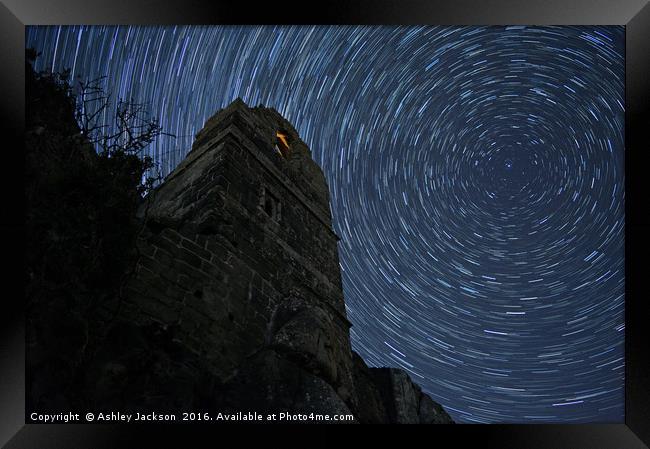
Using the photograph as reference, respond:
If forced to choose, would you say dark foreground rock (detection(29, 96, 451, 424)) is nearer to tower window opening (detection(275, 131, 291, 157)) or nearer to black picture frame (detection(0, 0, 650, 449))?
black picture frame (detection(0, 0, 650, 449))

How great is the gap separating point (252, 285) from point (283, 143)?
3638 millimetres

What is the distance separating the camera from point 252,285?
20.1 feet

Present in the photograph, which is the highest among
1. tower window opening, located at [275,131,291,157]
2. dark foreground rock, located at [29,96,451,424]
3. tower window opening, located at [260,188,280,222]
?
tower window opening, located at [275,131,291,157]

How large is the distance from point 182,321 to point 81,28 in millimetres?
2534

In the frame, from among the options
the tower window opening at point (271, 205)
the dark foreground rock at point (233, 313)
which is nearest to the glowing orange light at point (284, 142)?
the dark foreground rock at point (233, 313)

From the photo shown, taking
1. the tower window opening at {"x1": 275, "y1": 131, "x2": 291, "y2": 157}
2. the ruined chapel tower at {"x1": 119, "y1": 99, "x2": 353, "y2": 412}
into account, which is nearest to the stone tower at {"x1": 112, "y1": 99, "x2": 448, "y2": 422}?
the ruined chapel tower at {"x1": 119, "y1": 99, "x2": 353, "y2": 412}

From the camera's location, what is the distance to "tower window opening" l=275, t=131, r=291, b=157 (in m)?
9.22

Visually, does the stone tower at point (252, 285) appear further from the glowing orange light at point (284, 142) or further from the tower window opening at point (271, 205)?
the glowing orange light at point (284, 142)

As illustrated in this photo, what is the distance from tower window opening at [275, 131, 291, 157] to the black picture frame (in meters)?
3.61

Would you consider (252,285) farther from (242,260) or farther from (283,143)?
(283,143)

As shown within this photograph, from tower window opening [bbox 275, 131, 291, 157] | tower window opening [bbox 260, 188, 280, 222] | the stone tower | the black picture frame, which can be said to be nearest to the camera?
the black picture frame

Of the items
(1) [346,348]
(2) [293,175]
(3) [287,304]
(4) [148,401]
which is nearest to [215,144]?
(2) [293,175]
